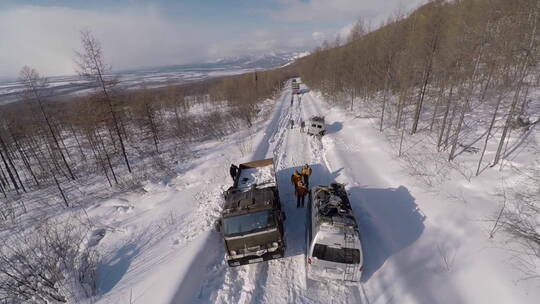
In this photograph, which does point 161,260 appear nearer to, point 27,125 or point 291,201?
point 291,201

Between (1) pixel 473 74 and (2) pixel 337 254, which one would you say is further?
(1) pixel 473 74

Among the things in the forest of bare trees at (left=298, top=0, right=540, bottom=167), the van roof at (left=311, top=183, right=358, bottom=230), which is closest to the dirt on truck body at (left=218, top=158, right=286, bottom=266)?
the van roof at (left=311, top=183, right=358, bottom=230)

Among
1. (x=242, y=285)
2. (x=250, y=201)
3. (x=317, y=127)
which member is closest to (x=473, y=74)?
(x=317, y=127)

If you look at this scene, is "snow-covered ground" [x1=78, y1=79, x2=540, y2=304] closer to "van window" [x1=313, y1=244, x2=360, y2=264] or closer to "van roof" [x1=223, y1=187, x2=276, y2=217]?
"van window" [x1=313, y1=244, x2=360, y2=264]

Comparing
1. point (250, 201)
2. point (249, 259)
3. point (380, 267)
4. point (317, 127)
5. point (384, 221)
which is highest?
point (250, 201)

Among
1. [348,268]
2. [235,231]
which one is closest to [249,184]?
[235,231]

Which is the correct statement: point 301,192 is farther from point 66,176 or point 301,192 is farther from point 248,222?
point 66,176
